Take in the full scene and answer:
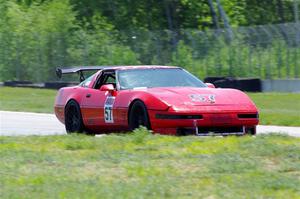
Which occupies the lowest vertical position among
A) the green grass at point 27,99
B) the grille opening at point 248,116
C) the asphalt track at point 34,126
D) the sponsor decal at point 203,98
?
the green grass at point 27,99

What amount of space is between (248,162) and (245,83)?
22677 mm

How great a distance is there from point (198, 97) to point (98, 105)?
204 cm

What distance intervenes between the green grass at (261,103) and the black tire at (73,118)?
558cm

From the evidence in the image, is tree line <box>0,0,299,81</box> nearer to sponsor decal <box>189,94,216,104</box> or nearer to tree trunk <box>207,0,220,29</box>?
tree trunk <box>207,0,220,29</box>

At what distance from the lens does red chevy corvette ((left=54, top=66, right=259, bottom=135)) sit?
13.6 m

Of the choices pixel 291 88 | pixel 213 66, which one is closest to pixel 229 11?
pixel 213 66

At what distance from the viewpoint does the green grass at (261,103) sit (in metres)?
21.2

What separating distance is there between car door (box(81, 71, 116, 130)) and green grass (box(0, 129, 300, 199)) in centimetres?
277

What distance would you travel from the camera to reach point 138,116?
14.1 meters

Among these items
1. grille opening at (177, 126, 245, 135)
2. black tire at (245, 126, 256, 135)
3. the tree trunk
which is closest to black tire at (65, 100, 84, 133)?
grille opening at (177, 126, 245, 135)

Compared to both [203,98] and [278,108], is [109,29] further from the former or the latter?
[203,98]

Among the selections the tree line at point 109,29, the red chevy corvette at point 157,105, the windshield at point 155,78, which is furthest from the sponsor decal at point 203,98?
the tree line at point 109,29

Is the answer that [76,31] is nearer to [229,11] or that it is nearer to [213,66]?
[213,66]

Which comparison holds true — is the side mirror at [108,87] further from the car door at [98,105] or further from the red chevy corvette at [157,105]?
the car door at [98,105]
